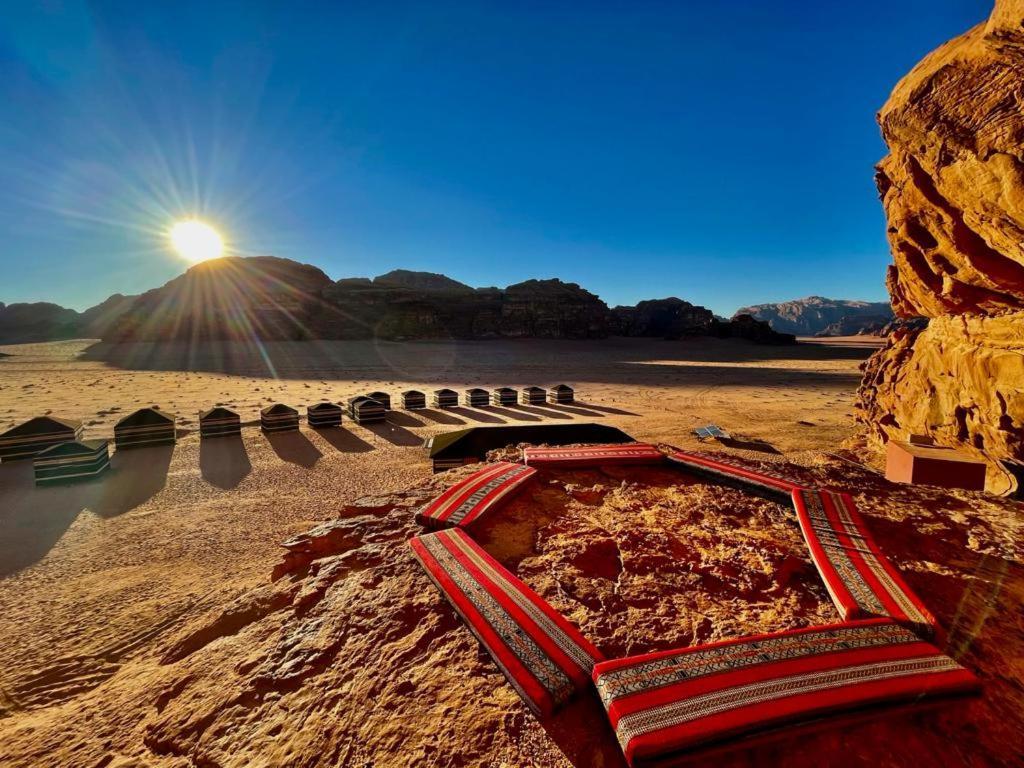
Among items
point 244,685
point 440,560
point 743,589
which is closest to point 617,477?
point 743,589

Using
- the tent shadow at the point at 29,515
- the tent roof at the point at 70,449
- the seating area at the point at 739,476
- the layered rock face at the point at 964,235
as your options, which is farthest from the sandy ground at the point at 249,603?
the layered rock face at the point at 964,235

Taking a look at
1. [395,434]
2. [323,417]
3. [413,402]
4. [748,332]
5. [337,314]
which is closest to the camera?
[395,434]

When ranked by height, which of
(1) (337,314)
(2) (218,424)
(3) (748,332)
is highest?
A: (1) (337,314)

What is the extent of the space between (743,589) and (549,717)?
5.51 ft

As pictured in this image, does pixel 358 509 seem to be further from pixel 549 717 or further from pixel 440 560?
pixel 549 717

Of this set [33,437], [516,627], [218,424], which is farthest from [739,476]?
[33,437]

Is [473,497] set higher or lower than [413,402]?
higher

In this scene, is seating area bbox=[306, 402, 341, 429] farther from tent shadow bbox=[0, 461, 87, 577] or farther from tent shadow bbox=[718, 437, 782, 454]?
tent shadow bbox=[718, 437, 782, 454]

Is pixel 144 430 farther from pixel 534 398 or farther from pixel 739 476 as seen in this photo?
pixel 739 476

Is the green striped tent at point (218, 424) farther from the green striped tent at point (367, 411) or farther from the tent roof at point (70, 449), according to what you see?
the green striped tent at point (367, 411)

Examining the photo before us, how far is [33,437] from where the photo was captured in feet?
30.2

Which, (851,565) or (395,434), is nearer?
(851,565)

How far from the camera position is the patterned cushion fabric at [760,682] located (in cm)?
152

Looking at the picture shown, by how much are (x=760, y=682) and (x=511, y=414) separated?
1387cm
